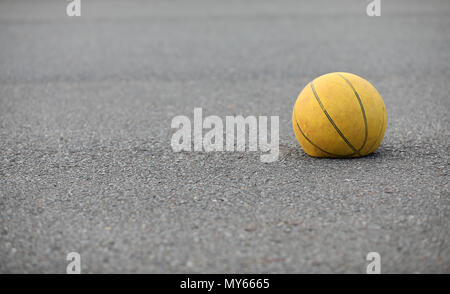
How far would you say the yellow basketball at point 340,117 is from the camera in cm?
445

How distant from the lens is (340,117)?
4.43 m

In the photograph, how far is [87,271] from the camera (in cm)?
302

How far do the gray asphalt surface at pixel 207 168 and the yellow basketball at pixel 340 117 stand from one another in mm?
188

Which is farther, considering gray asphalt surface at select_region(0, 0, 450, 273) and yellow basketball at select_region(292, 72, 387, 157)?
yellow basketball at select_region(292, 72, 387, 157)

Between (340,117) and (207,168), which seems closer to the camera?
(340,117)

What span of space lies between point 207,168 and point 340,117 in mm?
1282

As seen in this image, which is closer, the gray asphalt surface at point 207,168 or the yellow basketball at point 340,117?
the gray asphalt surface at point 207,168

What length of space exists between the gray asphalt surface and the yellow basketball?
0.19 m

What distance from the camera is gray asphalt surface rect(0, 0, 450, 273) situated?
10.6 ft

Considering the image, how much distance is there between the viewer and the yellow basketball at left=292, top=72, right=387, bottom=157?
14.6 feet

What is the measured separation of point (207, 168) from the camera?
4.71m

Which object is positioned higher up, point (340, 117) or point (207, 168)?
point (340, 117)
